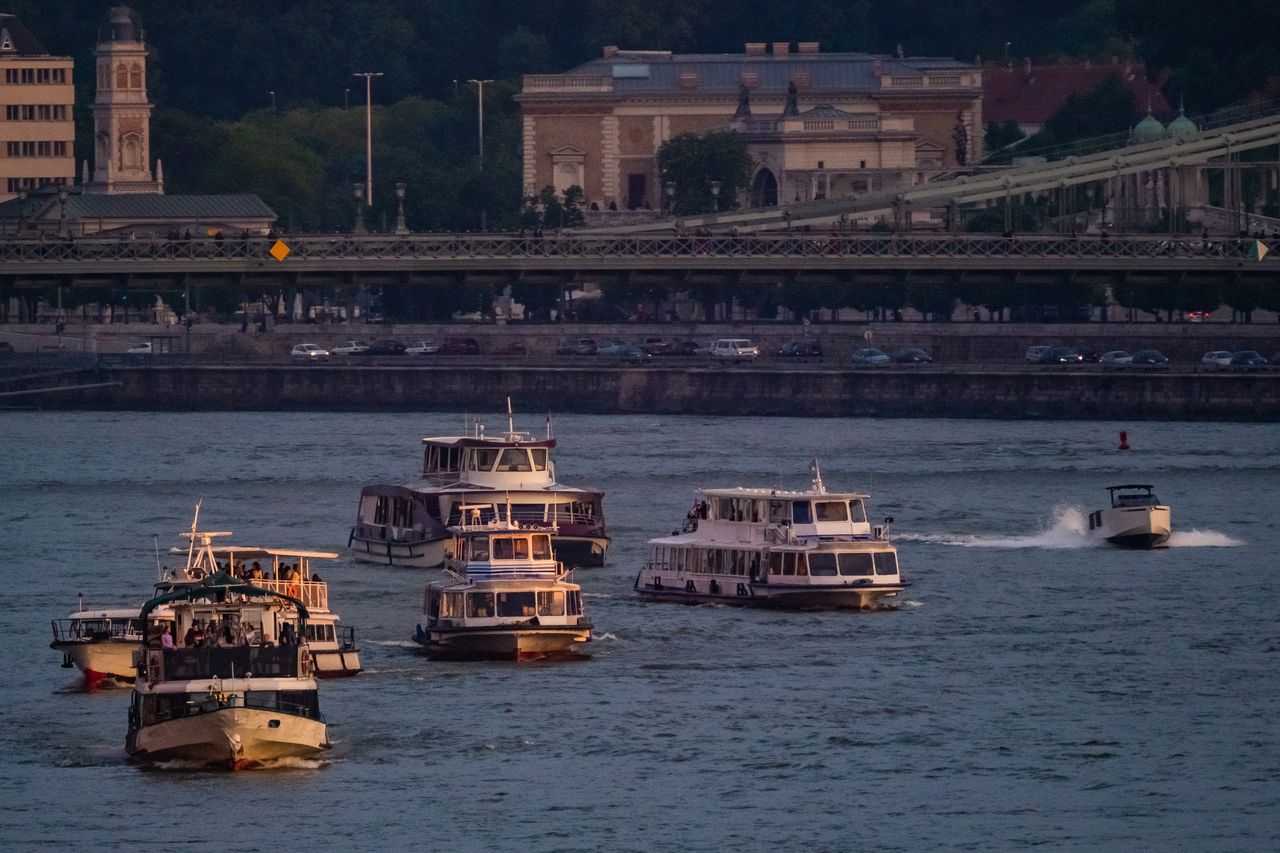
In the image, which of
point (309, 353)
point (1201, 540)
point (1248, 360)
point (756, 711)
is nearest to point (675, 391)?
point (309, 353)

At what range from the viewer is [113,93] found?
179 m

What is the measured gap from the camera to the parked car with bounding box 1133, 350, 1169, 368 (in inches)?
4616

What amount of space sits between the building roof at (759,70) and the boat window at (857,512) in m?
122

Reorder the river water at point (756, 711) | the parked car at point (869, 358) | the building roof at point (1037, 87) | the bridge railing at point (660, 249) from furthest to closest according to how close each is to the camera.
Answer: the building roof at point (1037, 87), the parked car at point (869, 358), the bridge railing at point (660, 249), the river water at point (756, 711)

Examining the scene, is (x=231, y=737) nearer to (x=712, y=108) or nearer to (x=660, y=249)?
(x=660, y=249)

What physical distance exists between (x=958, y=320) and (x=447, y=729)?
94.3 m

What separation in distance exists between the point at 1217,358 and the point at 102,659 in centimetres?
6794

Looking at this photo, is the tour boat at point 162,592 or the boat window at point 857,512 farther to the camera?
the boat window at point 857,512

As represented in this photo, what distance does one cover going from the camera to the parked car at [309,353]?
130 m

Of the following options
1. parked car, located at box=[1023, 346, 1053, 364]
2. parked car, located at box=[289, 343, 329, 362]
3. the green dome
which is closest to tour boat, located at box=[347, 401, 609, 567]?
parked car, located at box=[1023, 346, 1053, 364]

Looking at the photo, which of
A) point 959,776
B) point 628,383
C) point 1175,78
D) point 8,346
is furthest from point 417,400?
point 959,776

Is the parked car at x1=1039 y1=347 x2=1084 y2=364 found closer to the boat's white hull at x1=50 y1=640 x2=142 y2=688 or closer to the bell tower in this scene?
the bell tower

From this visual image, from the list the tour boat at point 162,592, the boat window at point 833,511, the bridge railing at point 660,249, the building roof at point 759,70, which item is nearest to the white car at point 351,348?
the bridge railing at point 660,249

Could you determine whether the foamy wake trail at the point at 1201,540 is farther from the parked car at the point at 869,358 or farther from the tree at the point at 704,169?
the tree at the point at 704,169
